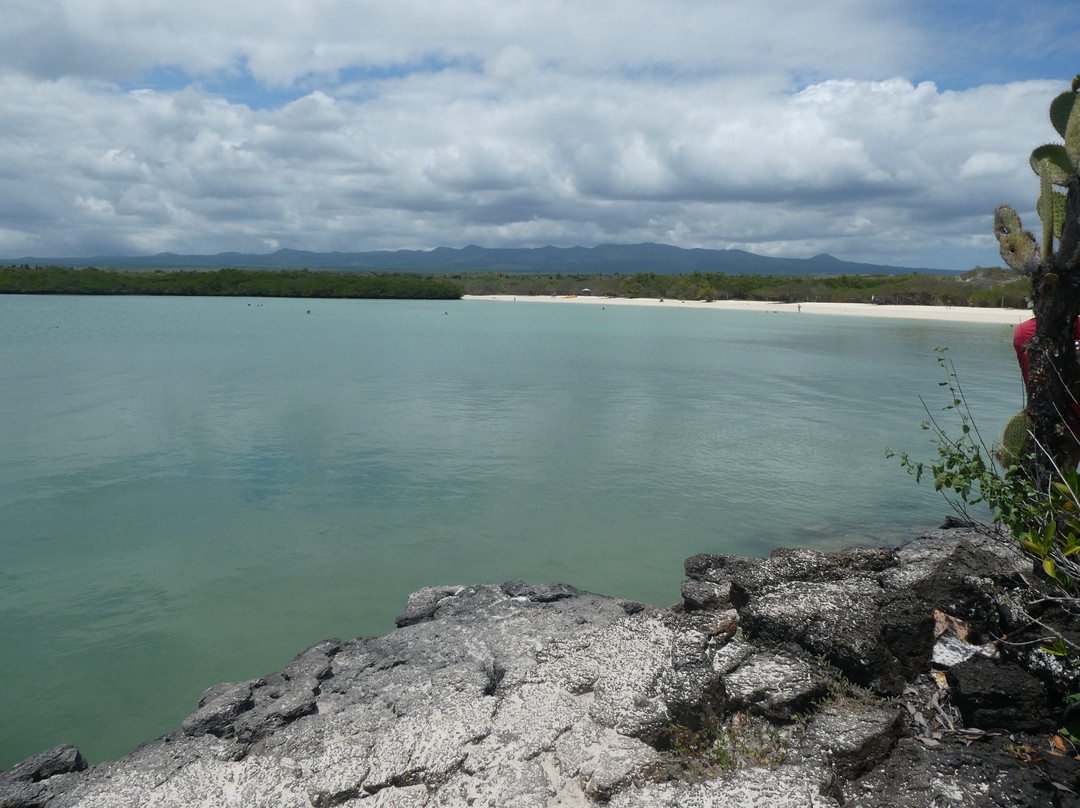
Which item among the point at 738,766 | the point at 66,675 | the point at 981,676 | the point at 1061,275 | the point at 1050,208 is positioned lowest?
the point at 66,675

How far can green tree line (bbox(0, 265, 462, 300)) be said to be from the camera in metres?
71.3

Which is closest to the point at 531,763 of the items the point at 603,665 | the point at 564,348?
the point at 603,665

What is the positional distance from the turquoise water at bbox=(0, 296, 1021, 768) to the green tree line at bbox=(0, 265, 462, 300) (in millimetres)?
58425

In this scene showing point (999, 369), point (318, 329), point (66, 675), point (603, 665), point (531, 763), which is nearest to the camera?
point (531, 763)

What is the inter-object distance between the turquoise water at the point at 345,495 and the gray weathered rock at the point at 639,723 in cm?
121

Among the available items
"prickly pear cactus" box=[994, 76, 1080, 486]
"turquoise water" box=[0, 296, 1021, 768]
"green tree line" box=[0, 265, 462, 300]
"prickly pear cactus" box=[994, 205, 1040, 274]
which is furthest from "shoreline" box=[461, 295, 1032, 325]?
"prickly pear cactus" box=[994, 76, 1080, 486]

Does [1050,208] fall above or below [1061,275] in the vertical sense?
above

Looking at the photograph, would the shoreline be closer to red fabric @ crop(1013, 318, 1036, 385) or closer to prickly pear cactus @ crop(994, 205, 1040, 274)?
red fabric @ crop(1013, 318, 1036, 385)

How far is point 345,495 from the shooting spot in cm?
934

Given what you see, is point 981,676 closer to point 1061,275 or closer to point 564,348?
point 1061,275

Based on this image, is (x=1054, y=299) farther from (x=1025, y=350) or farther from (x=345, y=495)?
(x=345, y=495)

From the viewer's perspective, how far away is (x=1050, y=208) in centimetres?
401

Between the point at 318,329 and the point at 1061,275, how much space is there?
3716cm

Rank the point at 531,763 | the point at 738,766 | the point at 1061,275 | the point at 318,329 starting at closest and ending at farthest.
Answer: the point at 738,766
the point at 531,763
the point at 1061,275
the point at 318,329
